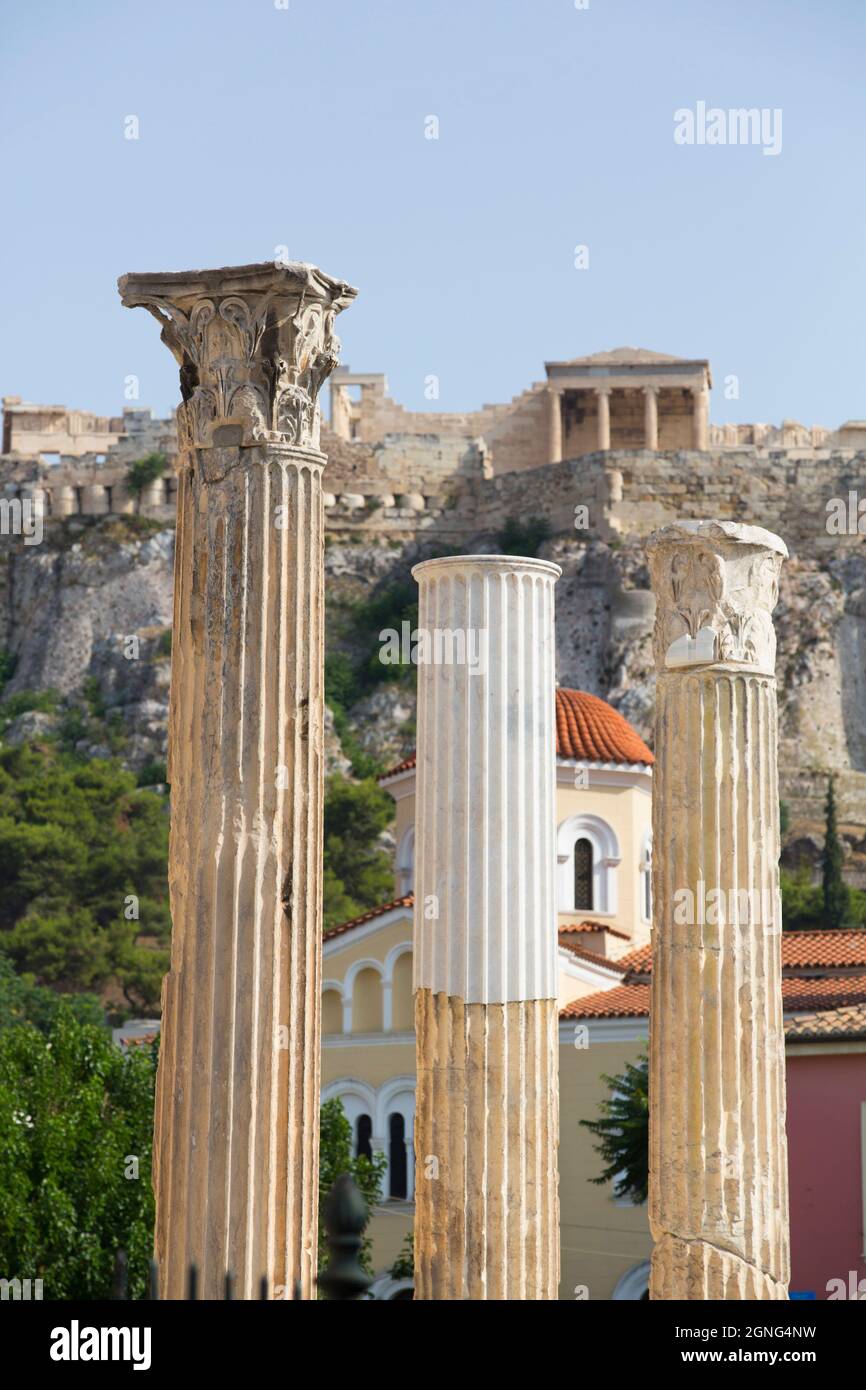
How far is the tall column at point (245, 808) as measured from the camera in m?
9.23

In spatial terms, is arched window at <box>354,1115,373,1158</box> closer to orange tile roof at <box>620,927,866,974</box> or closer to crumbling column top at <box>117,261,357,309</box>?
orange tile roof at <box>620,927,866,974</box>

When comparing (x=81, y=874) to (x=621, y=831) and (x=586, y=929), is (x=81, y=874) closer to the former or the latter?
(x=621, y=831)

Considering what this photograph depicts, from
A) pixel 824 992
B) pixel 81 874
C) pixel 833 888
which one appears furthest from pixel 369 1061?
pixel 81 874

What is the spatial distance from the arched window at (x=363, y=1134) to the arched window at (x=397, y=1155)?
0.25 m

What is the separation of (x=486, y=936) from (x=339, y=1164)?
617 inches

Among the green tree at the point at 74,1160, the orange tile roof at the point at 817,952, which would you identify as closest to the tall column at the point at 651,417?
the orange tile roof at the point at 817,952

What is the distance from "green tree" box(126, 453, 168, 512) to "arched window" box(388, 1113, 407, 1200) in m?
37.7

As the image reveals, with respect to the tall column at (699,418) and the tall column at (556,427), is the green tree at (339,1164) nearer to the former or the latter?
the tall column at (699,418)

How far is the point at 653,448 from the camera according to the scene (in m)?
66.2

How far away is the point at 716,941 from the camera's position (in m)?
11.9

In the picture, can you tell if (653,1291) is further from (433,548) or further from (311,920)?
(433,548)

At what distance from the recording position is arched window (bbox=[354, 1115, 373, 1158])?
29.7 m

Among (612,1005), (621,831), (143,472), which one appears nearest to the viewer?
(612,1005)

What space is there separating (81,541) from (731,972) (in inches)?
2171
